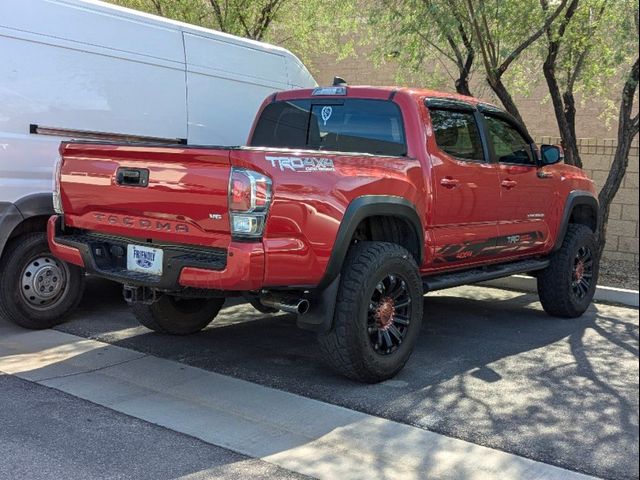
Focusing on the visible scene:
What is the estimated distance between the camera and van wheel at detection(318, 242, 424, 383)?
4.61 m

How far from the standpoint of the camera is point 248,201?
13.2 ft

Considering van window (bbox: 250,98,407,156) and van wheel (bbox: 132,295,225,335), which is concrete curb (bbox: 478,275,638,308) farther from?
van wheel (bbox: 132,295,225,335)

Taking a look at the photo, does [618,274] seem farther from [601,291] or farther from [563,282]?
[563,282]

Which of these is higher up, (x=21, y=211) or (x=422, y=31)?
(x=422, y=31)

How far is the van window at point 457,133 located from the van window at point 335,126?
37 centimetres

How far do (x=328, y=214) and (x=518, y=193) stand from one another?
2642mm

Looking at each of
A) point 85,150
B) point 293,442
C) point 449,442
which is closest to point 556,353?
point 449,442

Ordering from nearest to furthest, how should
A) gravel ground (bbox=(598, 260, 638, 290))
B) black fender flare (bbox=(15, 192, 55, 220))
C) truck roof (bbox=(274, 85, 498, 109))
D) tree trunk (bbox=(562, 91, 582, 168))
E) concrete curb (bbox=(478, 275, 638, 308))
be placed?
1. truck roof (bbox=(274, 85, 498, 109))
2. black fender flare (bbox=(15, 192, 55, 220))
3. concrete curb (bbox=(478, 275, 638, 308))
4. gravel ground (bbox=(598, 260, 638, 290))
5. tree trunk (bbox=(562, 91, 582, 168))

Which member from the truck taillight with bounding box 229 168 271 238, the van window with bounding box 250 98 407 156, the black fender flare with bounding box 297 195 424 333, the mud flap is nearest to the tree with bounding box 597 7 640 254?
the van window with bounding box 250 98 407 156

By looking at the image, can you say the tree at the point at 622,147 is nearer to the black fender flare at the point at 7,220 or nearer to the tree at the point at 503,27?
the tree at the point at 503,27

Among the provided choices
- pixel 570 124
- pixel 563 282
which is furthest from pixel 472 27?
pixel 563 282

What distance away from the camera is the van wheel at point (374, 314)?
4.61 m

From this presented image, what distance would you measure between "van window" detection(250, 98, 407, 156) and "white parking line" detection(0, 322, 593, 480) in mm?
2084

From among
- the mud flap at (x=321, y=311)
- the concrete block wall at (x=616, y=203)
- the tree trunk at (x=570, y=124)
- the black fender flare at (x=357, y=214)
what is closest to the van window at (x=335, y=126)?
the black fender flare at (x=357, y=214)
